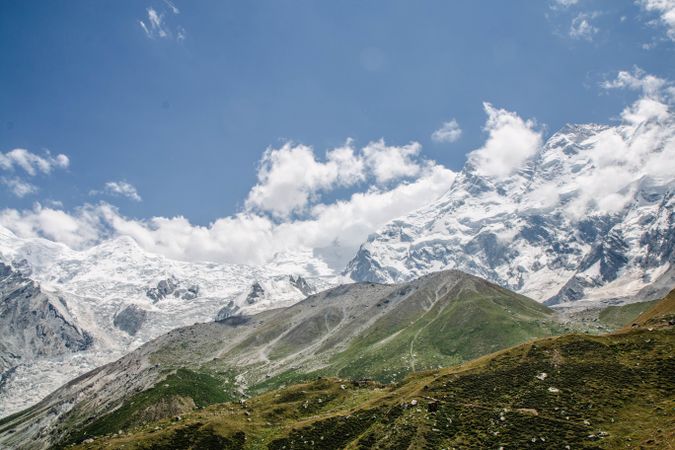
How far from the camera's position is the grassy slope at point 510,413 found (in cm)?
6875

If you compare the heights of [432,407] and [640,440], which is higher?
[432,407]

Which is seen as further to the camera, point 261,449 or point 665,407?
point 261,449

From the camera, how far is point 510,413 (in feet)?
246

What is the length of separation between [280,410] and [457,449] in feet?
159

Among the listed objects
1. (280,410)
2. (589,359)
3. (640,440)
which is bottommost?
(640,440)

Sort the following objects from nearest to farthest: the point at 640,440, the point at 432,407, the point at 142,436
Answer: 1. the point at 640,440
2. the point at 432,407
3. the point at 142,436

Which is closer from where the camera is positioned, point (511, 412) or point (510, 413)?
point (510, 413)

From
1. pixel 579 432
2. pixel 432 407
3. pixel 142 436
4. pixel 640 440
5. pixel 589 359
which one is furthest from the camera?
pixel 142 436

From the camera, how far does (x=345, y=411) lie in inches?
3920

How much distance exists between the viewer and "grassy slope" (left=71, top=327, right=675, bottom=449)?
68750 mm

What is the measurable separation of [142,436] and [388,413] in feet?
141

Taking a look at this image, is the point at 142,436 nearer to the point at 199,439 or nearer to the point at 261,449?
the point at 199,439

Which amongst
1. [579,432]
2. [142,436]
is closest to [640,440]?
[579,432]

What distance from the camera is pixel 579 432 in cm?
6750
